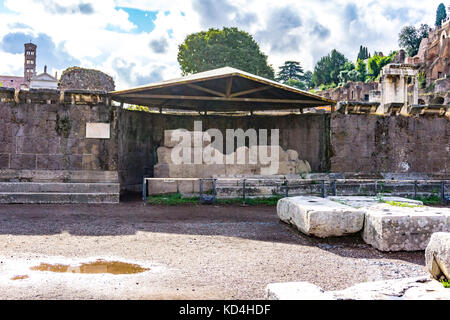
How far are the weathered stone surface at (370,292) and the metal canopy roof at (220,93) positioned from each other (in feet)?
31.3

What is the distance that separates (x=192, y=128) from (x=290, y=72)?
244 ft

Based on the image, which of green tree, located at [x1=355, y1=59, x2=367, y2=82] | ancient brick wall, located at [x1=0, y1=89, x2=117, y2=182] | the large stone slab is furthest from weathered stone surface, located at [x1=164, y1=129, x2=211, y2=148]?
green tree, located at [x1=355, y1=59, x2=367, y2=82]

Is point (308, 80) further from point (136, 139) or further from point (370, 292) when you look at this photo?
point (370, 292)

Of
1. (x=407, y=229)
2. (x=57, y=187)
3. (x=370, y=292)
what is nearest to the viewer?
(x=370, y=292)

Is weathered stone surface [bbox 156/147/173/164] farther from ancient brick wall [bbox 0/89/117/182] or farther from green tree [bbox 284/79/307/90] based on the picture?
green tree [bbox 284/79/307/90]

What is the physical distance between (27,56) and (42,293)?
281 feet

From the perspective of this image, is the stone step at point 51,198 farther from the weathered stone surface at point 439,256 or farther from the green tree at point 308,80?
the green tree at point 308,80

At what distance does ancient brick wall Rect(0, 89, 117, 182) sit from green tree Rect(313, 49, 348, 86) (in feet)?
250

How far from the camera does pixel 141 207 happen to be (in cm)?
1087

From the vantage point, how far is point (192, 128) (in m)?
17.4

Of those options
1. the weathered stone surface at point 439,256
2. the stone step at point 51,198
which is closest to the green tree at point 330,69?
the stone step at point 51,198

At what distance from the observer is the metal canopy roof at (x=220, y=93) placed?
12.8m

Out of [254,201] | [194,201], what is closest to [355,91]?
[254,201]

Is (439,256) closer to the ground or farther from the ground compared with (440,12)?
closer to the ground
